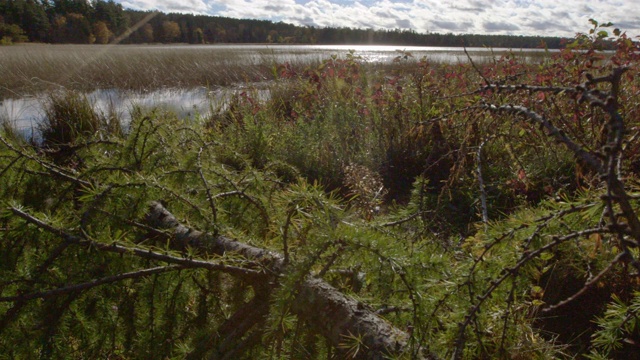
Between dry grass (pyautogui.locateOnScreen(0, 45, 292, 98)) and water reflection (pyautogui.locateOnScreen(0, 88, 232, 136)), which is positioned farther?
dry grass (pyautogui.locateOnScreen(0, 45, 292, 98))

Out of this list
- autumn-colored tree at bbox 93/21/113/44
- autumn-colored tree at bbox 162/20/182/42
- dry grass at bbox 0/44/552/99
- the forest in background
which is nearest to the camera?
the forest in background

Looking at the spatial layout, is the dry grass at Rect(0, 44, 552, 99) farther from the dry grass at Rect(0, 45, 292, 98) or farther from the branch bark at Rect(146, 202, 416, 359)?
the branch bark at Rect(146, 202, 416, 359)

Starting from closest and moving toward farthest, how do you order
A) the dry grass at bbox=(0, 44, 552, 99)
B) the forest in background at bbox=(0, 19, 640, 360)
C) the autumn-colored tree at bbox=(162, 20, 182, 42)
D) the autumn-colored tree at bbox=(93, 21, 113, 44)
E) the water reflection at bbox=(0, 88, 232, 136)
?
the forest in background at bbox=(0, 19, 640, 360)
the water reflection at bbox=(0, 88, 232, 136)
the dry grass at bbox=(0, 44, 552, 99)
the autumn-colored tree at bbox=(93, 21, 113, 44)
the autumn-colored tree at bbox=(162, 20, 182, 42)

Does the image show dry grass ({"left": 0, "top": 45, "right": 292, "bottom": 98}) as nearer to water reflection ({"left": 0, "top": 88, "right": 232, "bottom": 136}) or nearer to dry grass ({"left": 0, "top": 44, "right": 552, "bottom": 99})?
dry grass ({"left": 0, "top": 44, "right": 552, "bottom": 99})

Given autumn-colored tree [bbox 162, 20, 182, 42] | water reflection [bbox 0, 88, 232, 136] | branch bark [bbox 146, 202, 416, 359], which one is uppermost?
autumn-colored tree [bbox 162, 20, 182, 42]

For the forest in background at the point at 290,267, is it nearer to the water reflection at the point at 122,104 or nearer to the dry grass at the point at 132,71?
the water reflection at the point at 122,104

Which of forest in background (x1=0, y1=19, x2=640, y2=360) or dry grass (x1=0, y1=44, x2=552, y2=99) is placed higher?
forest in background (x1=0, y1=19, x2=640, y2=360)

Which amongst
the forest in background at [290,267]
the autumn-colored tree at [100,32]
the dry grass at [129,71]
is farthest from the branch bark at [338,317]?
the autumn-colored tree at [100,32]

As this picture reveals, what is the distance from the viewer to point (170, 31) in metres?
72.4

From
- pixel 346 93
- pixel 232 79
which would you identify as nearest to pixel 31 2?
pixel 232 79

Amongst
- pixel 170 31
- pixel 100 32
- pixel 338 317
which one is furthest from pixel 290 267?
pixel 170 31

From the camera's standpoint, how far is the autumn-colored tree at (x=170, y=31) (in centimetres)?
7225

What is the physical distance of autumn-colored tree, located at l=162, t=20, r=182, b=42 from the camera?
7225 cm

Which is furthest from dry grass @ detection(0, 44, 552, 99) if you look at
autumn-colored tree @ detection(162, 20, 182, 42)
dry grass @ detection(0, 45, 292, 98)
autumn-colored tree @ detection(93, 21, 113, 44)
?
autumn-colored tree @ detection(162, 20, 182, 42)
